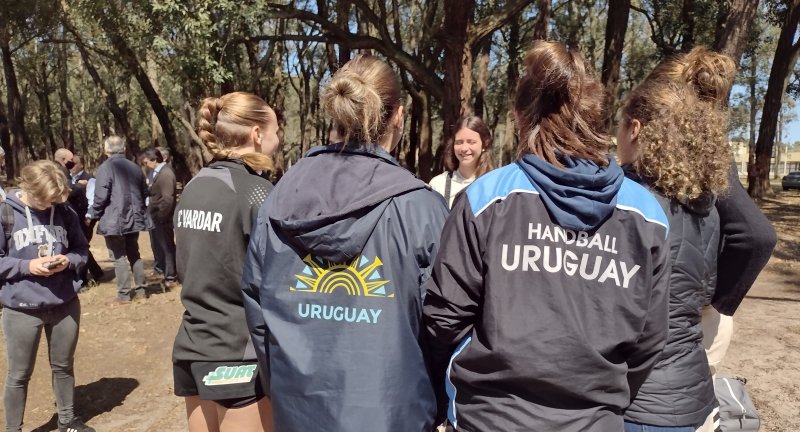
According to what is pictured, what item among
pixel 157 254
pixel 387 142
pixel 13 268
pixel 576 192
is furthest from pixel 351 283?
pixel 157 254

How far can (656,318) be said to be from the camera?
1.64 metres

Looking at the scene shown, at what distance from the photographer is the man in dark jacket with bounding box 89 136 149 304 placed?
23.8 ft

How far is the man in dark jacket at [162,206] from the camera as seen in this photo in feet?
25.9

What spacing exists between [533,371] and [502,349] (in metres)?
0.09

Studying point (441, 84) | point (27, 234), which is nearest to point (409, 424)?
point (27, 234)

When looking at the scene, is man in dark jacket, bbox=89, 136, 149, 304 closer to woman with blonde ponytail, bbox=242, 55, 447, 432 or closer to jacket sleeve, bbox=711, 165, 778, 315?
woman with blonde ponytail, bbox=242, 55, 447, 432

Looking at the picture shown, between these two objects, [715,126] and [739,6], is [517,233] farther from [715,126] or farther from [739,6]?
[739,6]

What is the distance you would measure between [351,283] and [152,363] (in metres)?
4.52

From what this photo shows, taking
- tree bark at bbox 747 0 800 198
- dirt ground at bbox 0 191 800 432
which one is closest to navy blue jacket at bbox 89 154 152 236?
dirt ground at bbox 0 191 800 432

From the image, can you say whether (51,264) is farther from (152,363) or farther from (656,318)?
(656,318)

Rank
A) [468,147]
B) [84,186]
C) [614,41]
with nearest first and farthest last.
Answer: [468,147] → [84,186] → [614,41]

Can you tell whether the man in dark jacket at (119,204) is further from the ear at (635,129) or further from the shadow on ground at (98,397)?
the ear at (635,129)

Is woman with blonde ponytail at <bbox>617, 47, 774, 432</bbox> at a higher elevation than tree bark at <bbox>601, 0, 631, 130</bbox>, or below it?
below

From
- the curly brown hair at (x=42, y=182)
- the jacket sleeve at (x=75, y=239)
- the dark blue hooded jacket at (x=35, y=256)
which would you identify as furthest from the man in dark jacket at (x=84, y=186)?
the curly brown hair at (x=42, y=182)
